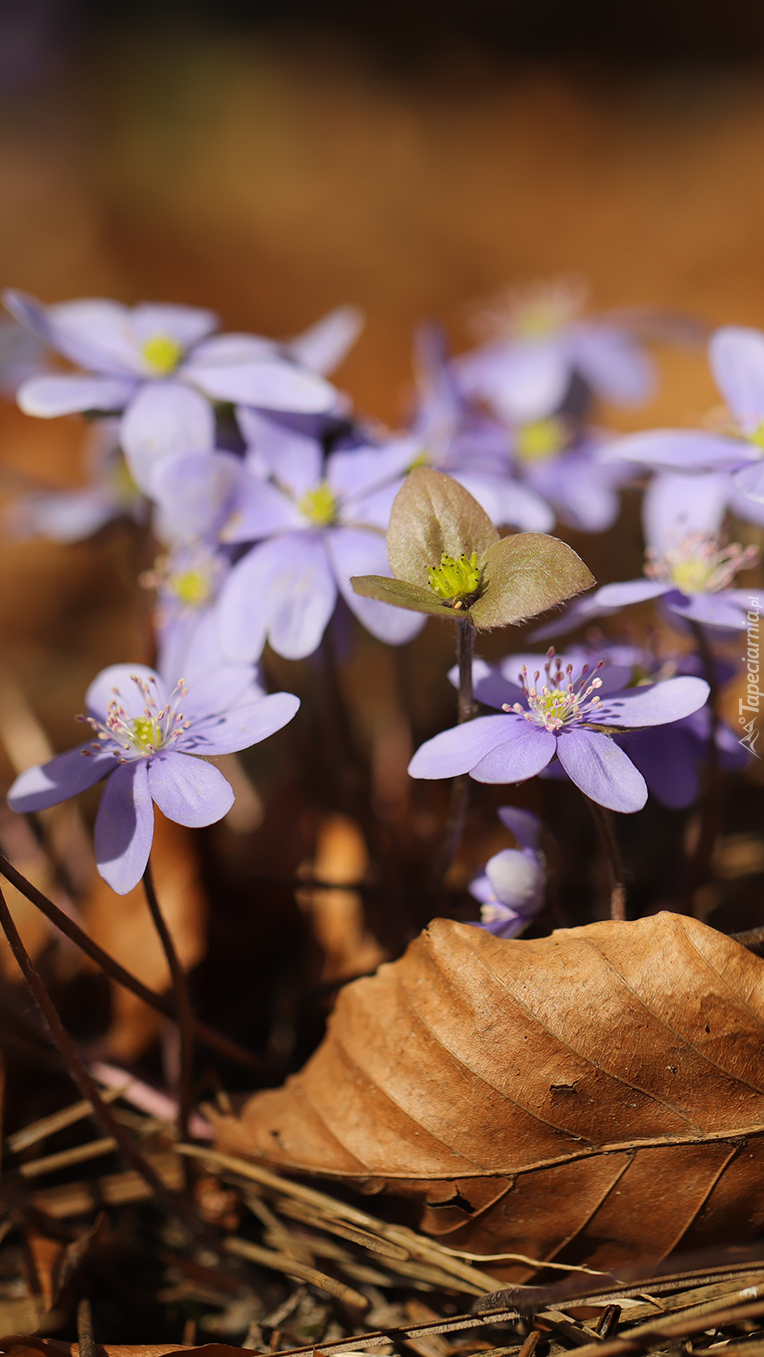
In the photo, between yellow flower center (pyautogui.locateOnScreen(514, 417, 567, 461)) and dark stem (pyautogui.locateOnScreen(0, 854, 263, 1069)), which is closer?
dark stem (pyautogui.locateOnScreen(0, 854, 263, 1069))

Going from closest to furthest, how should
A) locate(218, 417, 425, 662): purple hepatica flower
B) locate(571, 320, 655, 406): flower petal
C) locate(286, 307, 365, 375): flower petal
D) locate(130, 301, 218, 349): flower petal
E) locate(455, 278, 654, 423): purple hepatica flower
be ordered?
locate(218, 417, 425, 662): purple hepatica flower, locate(130, 301, 218, 349): flower petal, locate(286, 307, 365, 375): flower petal, locate(455, 278, 654, 423): purple hepatica flower, locate(571, 320, 655, 406): flower petal

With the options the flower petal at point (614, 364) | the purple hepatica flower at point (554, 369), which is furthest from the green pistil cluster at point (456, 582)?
the flower petal at point (614, 364)

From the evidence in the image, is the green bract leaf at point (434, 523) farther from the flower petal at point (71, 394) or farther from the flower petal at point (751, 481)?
the flower petal at point (71, 394)

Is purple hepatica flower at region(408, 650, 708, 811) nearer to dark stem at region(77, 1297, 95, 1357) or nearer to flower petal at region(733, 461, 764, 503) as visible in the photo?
flower petal at region(733, 461, 764, 503)

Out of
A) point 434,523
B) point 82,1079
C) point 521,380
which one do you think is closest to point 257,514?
point 434,523

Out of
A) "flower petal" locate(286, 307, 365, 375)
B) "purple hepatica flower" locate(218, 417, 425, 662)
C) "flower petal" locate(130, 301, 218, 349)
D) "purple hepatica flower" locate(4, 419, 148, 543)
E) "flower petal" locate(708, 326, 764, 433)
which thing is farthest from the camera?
"purple hepatica flower" locate(4, 419, 148, 543)

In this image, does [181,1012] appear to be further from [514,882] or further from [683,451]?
[683,451]

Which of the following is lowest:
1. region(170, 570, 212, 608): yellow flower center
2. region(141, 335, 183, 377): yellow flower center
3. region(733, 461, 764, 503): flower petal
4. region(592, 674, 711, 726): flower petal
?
region(592, 674, 711, 726): flower petal

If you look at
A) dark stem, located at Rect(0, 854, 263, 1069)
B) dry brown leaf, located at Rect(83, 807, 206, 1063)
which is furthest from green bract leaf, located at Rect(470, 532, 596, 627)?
dry brown leaf, located at Rect(83, 807, 206, 1063)
